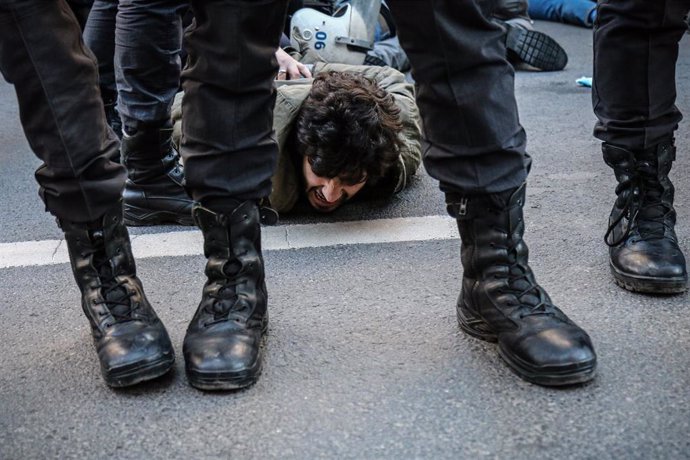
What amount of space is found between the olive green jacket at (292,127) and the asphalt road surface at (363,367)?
10 centimetres

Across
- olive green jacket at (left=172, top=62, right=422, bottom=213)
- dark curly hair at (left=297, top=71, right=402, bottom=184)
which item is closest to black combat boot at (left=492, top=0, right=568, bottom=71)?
olive green jacket at (left=172, top=62, right=422, bottom=213)

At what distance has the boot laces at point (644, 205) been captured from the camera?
190cm

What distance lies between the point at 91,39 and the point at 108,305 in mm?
1281

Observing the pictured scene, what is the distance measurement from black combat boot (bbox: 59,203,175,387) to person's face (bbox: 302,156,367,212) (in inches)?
31.4

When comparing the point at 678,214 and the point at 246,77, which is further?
the point at 678,214

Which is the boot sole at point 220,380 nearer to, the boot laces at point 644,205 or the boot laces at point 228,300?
the boot laces at point 228,300

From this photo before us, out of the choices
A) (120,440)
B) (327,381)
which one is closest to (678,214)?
(327,381)

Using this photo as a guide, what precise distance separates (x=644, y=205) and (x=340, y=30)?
2.37 m

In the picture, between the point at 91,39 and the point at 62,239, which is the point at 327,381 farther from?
the point at 91,39

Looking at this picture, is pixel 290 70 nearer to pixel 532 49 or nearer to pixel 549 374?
pixel 549 374

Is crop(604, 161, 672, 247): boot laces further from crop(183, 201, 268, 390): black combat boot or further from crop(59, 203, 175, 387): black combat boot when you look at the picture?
crop(59, 203, 175, 387): black combat boot

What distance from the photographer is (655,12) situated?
1770 millimetres

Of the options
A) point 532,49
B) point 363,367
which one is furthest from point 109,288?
point 532,49

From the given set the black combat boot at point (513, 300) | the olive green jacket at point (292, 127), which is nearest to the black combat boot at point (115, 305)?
the black combat boot at point (513, 300)
